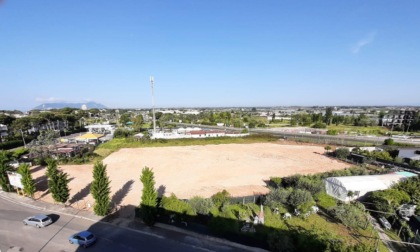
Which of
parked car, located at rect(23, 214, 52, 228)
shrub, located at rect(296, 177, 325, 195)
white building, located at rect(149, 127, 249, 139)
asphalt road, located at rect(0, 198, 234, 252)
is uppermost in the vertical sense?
shrub, located at rect(296, 177, 325, 195)

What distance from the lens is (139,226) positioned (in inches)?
592

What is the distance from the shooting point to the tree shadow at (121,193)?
19.8 metres

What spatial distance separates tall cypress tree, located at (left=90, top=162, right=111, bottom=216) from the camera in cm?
1538

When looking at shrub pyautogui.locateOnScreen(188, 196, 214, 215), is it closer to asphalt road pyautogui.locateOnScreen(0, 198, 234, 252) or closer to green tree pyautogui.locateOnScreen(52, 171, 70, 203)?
asphalt road pyautogui.locateOnScreen(0, 198, 234, 252)

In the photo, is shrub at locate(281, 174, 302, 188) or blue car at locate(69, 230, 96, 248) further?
shrub at locate(281, 174, 302, 188)

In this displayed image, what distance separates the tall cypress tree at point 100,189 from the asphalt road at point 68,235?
39.7 inches

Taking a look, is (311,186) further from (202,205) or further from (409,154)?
(409,154)

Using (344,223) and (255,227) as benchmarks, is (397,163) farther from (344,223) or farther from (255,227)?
(255,227)

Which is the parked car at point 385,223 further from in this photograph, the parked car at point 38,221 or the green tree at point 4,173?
the green tree at point 4,173

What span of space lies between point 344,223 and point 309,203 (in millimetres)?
2488

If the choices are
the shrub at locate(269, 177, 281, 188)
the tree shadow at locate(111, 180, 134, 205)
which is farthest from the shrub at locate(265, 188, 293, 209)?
the tree shadow at locate(111, 180, 134, 205)

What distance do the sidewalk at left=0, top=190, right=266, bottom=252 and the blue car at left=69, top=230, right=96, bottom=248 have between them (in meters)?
2.29

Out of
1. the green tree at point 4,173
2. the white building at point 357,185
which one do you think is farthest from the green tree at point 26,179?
the white building at point 357,185

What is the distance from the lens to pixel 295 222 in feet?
49.5
